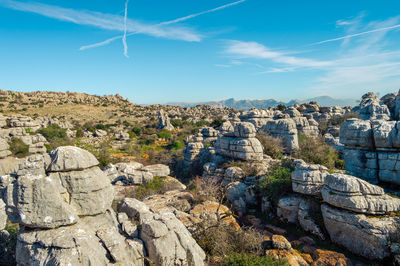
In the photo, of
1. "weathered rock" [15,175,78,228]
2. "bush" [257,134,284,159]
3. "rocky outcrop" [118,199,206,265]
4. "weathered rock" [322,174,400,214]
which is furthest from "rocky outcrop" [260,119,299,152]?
"weathered rock" [15,175,78,228]

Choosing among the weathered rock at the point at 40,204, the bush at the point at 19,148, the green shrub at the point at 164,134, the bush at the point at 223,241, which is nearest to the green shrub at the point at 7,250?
the weathered rock at the point at 40,204

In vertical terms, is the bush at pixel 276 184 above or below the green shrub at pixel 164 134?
above

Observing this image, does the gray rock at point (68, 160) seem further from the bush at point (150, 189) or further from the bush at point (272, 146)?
the bush at point (272, 146)

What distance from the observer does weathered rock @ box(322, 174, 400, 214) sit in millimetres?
7543

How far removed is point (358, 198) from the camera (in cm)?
763

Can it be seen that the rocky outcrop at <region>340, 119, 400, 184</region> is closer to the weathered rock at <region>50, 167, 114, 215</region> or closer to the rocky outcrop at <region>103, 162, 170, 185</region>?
the rocky outcrop at <region>103, 162, 170, 185</region>

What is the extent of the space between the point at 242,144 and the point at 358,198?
7.71 m

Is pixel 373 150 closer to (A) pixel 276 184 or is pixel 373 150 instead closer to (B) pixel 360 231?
(A) pixel 276 184

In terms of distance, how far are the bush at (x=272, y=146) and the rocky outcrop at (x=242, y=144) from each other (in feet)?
6.94

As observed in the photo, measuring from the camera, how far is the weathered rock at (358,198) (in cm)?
754

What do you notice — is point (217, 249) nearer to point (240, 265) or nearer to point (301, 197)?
point (240, 265)

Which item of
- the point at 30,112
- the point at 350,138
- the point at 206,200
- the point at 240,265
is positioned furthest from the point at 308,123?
the point at 30,112

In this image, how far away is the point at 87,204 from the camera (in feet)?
16.7

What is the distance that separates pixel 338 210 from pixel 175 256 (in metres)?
6.24
